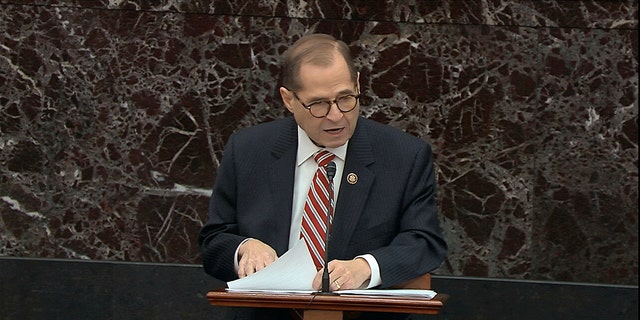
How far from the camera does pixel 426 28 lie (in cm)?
688

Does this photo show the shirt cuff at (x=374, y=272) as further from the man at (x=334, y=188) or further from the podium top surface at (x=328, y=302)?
the podium top surface at (x=328, y=302)

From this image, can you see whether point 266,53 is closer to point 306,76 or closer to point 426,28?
point 426,28

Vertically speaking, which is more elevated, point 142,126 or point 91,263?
point 142,126

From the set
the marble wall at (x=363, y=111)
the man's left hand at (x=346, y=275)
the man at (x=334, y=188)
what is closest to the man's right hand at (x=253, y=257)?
the man at (x=334, y=188)

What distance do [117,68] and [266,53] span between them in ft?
2.51

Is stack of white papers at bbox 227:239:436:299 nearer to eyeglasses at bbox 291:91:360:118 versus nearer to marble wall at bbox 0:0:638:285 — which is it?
eyeglasses at bbox 291:91:360:118

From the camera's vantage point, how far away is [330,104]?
16.4 feet

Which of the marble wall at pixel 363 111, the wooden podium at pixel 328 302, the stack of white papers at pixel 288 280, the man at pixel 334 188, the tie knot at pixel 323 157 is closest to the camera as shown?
the wooden podium at pixel 328 302

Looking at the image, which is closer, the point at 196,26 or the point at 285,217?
the point at 285,217

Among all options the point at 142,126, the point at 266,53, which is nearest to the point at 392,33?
the point at 266,53

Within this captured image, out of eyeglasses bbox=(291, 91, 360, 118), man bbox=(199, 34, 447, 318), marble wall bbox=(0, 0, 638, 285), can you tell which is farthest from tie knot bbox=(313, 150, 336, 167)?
marble wall bbox=(0, 0, 638, 285)

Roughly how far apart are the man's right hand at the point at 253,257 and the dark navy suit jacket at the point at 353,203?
0.08m

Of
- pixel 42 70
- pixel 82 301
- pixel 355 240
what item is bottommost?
pixel 82 301

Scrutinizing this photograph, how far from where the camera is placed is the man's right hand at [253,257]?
15.8 ft
